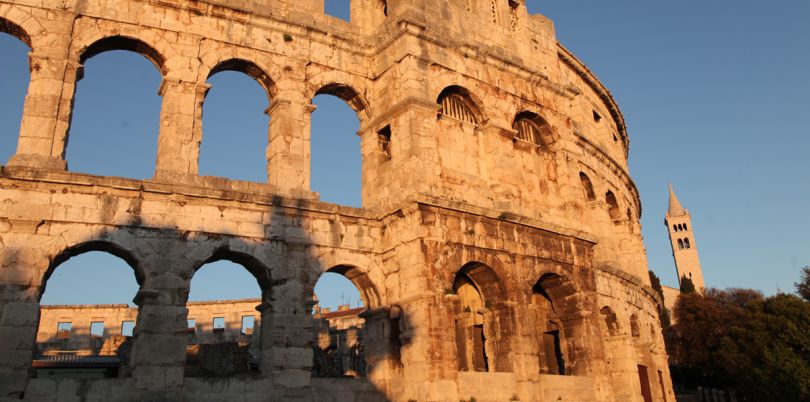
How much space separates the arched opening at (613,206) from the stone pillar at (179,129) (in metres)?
16.1

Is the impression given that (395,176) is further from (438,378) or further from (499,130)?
(438,378)

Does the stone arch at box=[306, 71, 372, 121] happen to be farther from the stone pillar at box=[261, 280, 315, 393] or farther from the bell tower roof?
the bell tower roof

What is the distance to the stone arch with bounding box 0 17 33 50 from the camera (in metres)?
13.3

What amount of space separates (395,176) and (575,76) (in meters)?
11.6

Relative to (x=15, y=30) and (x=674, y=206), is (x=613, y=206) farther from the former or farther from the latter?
(x=674, y=206)

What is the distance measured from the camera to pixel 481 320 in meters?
16.4

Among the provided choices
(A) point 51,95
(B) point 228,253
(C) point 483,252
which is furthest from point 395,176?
(A) point 51,95

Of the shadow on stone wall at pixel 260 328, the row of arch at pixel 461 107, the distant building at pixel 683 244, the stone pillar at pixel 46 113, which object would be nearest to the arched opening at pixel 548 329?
the row of arch at pixel 461 107

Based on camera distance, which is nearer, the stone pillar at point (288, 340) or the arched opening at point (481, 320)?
the stone pillar at point (288, 340)

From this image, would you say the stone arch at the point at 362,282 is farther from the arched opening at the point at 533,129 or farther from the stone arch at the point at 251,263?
the arched opening at the point at 533,129

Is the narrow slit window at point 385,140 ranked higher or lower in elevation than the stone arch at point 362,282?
higher

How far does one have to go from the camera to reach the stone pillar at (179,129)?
13531 mm

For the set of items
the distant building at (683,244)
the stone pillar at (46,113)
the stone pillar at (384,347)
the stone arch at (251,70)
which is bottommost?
the stone pillar at (384,347)

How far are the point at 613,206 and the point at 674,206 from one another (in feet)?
250
